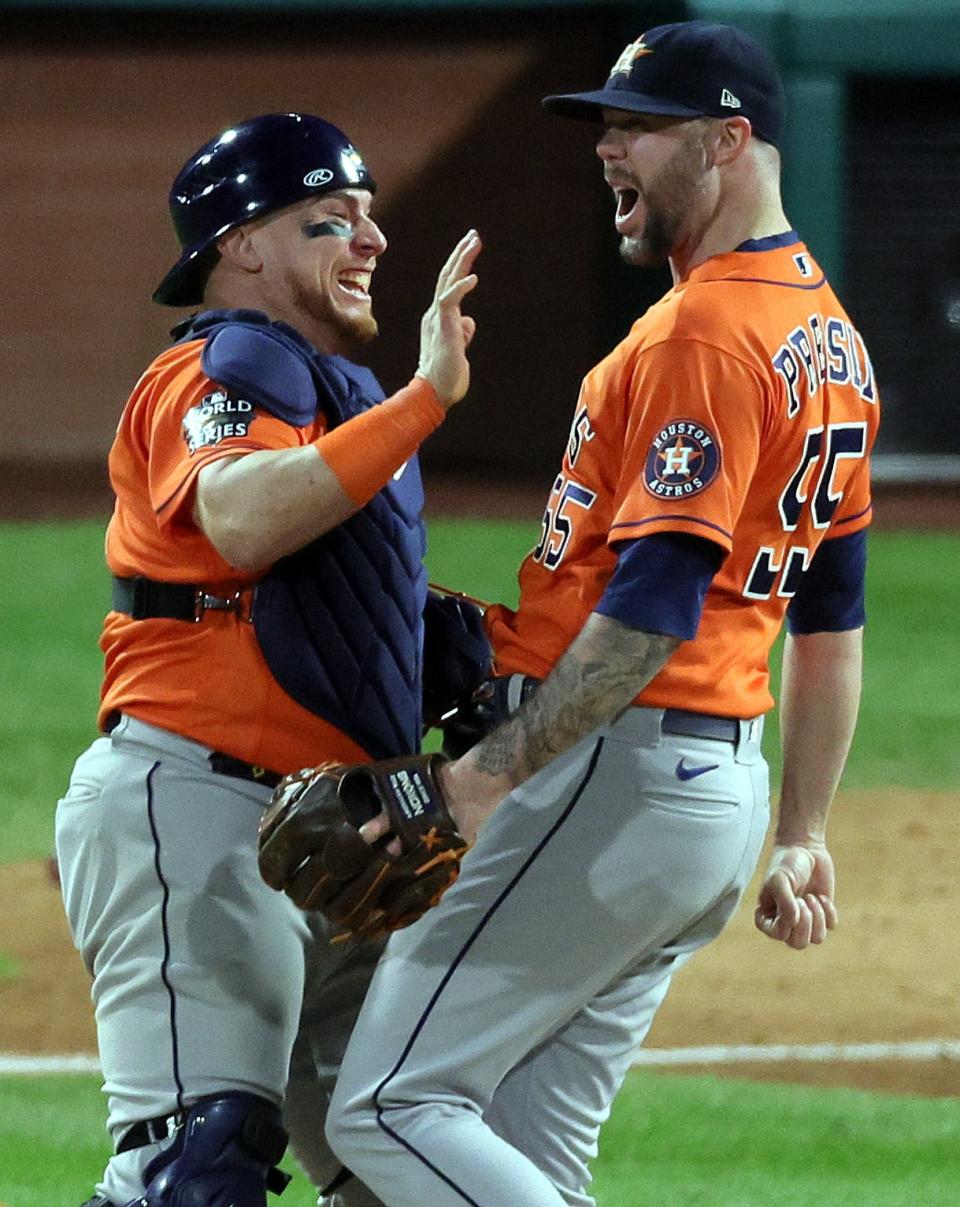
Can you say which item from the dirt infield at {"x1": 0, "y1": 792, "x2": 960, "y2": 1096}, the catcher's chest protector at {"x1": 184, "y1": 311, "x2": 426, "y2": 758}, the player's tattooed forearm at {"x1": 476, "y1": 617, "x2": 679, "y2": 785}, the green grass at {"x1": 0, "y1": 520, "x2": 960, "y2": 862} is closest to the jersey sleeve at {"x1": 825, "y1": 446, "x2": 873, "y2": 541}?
the player's tattooed forearm at {"x1": 476, "y1": 617, "x2": 679, "y2": 785}

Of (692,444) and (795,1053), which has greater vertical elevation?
(692,444)

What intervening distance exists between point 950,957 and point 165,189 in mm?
13554

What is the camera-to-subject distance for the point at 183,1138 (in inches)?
120

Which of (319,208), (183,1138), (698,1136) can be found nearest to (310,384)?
(319,208)

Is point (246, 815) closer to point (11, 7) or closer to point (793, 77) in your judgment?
point (793, 77)

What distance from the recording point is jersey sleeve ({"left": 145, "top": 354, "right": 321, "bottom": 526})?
9.94ft

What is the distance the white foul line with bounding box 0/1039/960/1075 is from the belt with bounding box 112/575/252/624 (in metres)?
2.27

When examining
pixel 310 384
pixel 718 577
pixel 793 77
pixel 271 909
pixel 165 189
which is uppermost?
pixel 310 384

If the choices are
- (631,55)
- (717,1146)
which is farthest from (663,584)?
(717,1146)

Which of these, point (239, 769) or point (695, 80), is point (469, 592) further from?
point (695, 80)

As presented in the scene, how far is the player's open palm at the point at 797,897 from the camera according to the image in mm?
3352

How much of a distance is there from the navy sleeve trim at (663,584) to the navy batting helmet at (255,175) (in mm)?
915

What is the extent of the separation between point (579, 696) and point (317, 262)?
95 centimetres

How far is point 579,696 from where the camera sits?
9.20 feet
